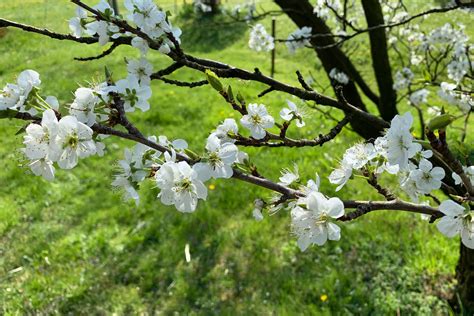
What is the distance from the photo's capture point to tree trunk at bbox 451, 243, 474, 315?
102 inches

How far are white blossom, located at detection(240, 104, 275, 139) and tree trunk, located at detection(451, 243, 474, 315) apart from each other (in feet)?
5.69

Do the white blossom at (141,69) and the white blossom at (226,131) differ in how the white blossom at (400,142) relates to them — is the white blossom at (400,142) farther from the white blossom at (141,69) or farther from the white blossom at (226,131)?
the white blossom at (141,69)

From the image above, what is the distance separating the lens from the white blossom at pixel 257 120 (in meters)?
1.34

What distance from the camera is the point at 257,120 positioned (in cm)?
137

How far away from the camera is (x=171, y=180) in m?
1.00

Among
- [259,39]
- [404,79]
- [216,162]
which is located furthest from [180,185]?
[404,79]

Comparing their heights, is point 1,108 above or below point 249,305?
above

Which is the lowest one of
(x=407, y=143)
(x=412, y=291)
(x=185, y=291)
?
(x=185, y=291)

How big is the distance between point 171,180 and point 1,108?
39cm

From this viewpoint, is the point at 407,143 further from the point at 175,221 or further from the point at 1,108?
the point at 175,221

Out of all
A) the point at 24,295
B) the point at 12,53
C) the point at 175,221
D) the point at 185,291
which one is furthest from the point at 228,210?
the point at 12,53

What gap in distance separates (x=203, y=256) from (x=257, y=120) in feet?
7.33

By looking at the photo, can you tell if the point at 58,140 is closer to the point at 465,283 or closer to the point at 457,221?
the point at 457,221

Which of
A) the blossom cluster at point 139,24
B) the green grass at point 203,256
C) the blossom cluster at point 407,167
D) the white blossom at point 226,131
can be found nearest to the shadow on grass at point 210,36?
the green grass at point 203,256
